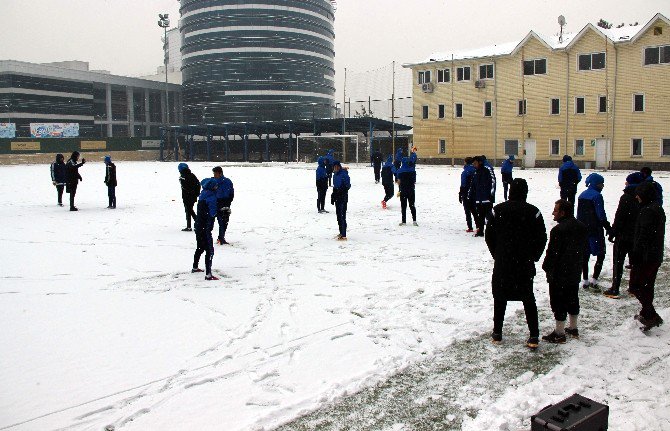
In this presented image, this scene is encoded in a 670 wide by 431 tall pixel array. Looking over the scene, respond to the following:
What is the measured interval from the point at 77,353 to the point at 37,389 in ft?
2.63

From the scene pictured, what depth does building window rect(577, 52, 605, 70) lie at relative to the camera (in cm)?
3925

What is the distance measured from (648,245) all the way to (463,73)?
43283mm

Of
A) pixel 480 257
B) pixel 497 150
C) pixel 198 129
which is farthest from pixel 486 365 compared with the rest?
pixel 198 129

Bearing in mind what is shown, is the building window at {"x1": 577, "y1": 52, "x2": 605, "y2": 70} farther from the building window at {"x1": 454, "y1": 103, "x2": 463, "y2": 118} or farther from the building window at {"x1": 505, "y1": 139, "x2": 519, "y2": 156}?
the building window at {"x1": 454, "y1": 103, "x2": 463, "y2": 118}

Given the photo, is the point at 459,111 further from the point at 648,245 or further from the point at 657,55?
Answer: the point at 648,245

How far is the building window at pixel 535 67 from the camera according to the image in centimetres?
4238

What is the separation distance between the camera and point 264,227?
1352 cm

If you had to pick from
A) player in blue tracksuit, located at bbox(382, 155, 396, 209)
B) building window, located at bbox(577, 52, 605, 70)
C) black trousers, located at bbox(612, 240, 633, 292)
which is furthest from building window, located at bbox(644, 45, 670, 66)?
black trousers, located at bbox(612, 240, 633, 292)

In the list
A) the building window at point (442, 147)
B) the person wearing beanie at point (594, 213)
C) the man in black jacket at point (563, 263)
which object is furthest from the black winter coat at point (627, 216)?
the building window at point (442, 147)

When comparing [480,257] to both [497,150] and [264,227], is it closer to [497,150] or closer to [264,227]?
[264,227]

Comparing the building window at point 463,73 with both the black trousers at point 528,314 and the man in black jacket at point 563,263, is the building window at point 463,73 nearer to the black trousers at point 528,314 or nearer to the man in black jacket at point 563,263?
the man in black jacket at point 563,263

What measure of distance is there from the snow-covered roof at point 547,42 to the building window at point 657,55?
1.37 m

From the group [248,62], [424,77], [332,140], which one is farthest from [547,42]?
[248,62]

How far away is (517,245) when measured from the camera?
17.2ft
